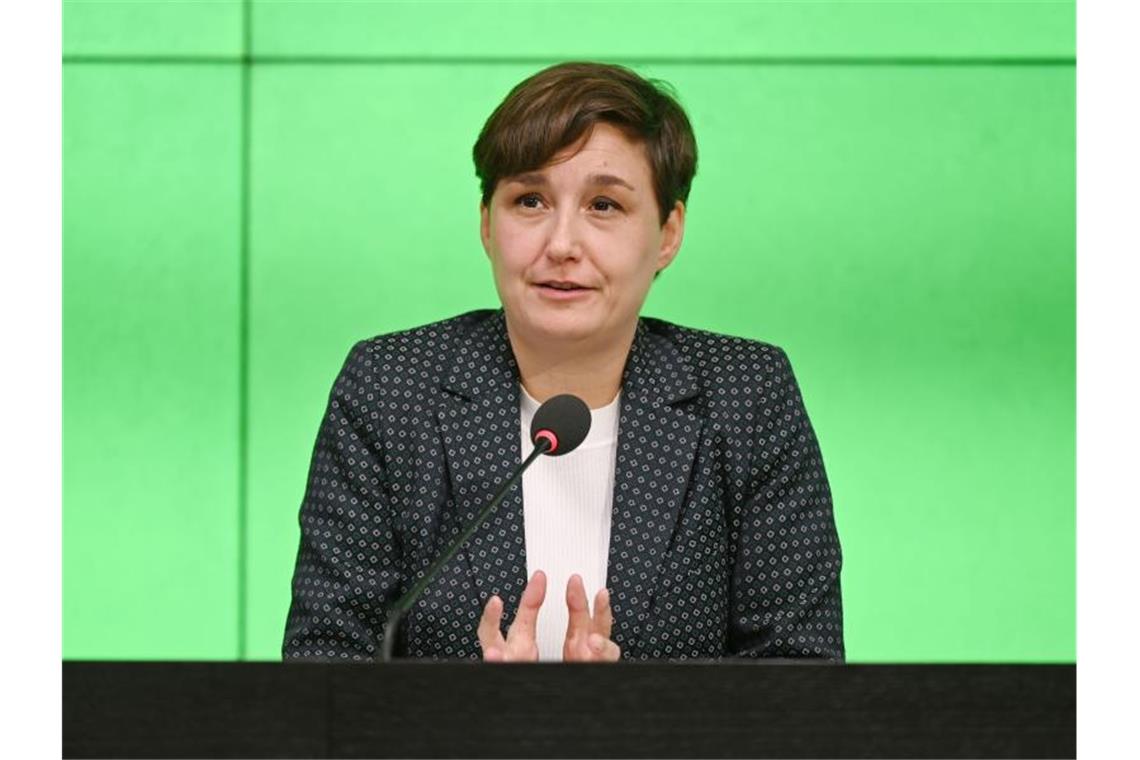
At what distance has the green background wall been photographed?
Result: 302 centimetres

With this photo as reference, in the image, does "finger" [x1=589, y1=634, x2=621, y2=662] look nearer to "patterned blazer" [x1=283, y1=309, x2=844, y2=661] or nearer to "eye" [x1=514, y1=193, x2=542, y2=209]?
"patterned blazer" [x1=283, y1=309, x2=844, y2=661]

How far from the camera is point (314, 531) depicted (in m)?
1.77

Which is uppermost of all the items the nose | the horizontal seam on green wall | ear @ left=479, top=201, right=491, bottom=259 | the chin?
the horizontal seam on green wall

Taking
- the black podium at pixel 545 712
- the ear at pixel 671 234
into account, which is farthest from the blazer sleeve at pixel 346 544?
the black podium at pixel 545 712

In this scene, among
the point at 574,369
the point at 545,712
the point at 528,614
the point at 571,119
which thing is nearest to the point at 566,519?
the point at 574,369

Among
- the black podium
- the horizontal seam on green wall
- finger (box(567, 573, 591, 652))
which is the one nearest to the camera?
the black podium

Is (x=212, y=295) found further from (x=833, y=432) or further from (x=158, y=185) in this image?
(x=833, y=432)

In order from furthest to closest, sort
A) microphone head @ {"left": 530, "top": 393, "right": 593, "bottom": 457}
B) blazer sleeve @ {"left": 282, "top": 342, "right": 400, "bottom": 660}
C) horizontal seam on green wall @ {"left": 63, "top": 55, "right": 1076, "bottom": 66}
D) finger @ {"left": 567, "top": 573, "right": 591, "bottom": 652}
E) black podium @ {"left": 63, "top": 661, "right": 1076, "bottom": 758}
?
horizontal seam on green wall @ {"left": 63, "top": 55, "right": 1076, "bottom": 66} → blazer sleeve @ {"left": 282, "top": 342, "right": 400, "bottom": 660} → finger @ {"left": 567, "top": 573, "right": 591, "bottom": 652} → microphone head @ {"left": 530, "top": 393, "right": 593, "bottom": 457} → black podium @ {"left": 63, "top": 661, "right": 1076, "bottom": 758}

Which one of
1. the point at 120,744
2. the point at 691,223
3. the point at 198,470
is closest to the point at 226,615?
the point at 198,470

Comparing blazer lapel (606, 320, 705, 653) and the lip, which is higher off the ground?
the lip

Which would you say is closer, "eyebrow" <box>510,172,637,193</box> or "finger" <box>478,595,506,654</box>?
"finger" <box>478,595,506,654</box>

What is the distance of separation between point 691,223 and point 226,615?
1.12 meters

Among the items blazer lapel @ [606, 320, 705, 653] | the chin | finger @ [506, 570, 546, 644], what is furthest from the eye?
finger @ [506, 570, 546, 644]

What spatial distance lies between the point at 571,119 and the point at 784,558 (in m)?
0.52
